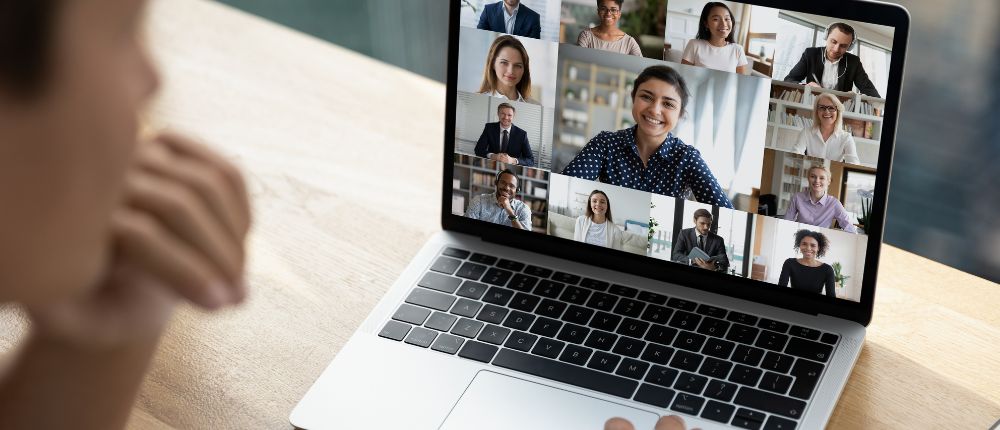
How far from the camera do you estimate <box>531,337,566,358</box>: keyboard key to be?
0.76 metres

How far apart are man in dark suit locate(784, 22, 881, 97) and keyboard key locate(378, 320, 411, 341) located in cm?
34

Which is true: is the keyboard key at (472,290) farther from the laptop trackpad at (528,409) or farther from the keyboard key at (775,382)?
the keyboard key at (775,382)

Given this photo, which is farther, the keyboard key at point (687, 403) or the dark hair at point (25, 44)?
the keyboard key at point (687, 403)

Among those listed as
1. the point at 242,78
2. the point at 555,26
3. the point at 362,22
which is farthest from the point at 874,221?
the point at 362,22

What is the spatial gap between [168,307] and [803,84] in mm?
514

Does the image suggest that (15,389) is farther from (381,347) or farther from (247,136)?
(247,136)

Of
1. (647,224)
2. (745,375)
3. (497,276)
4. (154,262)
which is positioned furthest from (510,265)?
(154,262)

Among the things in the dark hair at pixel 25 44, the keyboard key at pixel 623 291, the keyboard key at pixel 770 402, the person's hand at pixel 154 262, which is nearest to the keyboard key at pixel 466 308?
the keyboard key at pixel 623 291

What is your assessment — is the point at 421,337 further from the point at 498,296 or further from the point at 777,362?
the point at 777,362

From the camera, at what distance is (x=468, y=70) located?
0.85 m

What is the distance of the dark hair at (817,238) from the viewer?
756 millimetres

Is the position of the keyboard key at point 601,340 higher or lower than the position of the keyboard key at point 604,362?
higher

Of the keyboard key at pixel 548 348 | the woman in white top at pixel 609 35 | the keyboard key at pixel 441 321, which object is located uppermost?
the woman in white top at pixel 609 35

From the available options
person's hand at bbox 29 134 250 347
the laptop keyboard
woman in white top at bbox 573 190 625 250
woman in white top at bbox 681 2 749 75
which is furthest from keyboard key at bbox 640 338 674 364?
person's hand at bbox 29 134 250 347
